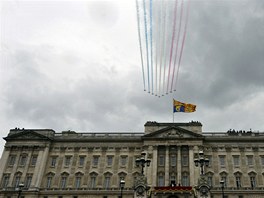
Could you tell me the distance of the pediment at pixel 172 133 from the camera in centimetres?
6275

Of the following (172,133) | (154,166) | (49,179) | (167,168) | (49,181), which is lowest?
(49,181)

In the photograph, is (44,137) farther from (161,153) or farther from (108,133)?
(161,153)

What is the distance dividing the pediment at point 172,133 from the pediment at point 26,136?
24.0m

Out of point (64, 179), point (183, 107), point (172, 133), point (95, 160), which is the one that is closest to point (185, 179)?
point (172, 133)

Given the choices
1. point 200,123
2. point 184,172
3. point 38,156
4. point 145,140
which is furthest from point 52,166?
point 200,123

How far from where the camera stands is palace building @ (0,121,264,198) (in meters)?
58.5

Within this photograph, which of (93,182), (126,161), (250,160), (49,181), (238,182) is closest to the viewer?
(238,182)

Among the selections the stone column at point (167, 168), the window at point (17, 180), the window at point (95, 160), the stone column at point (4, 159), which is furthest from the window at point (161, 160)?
the stone column at point (4, 159)

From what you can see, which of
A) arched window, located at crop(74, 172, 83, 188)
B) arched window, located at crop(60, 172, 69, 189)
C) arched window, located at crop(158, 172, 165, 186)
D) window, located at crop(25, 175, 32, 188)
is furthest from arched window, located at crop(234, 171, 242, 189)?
window, located at crop(25, 175, 32, 188)

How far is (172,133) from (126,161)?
11758 mm

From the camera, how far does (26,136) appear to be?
66.6 meters

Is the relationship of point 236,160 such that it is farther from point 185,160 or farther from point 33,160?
point 33,160

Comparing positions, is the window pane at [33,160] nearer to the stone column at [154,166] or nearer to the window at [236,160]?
the stone column at [154,166]

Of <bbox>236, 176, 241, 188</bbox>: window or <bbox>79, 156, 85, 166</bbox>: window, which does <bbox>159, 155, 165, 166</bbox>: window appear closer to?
<bbox>236, 176, 241, 188</bbox>: window
